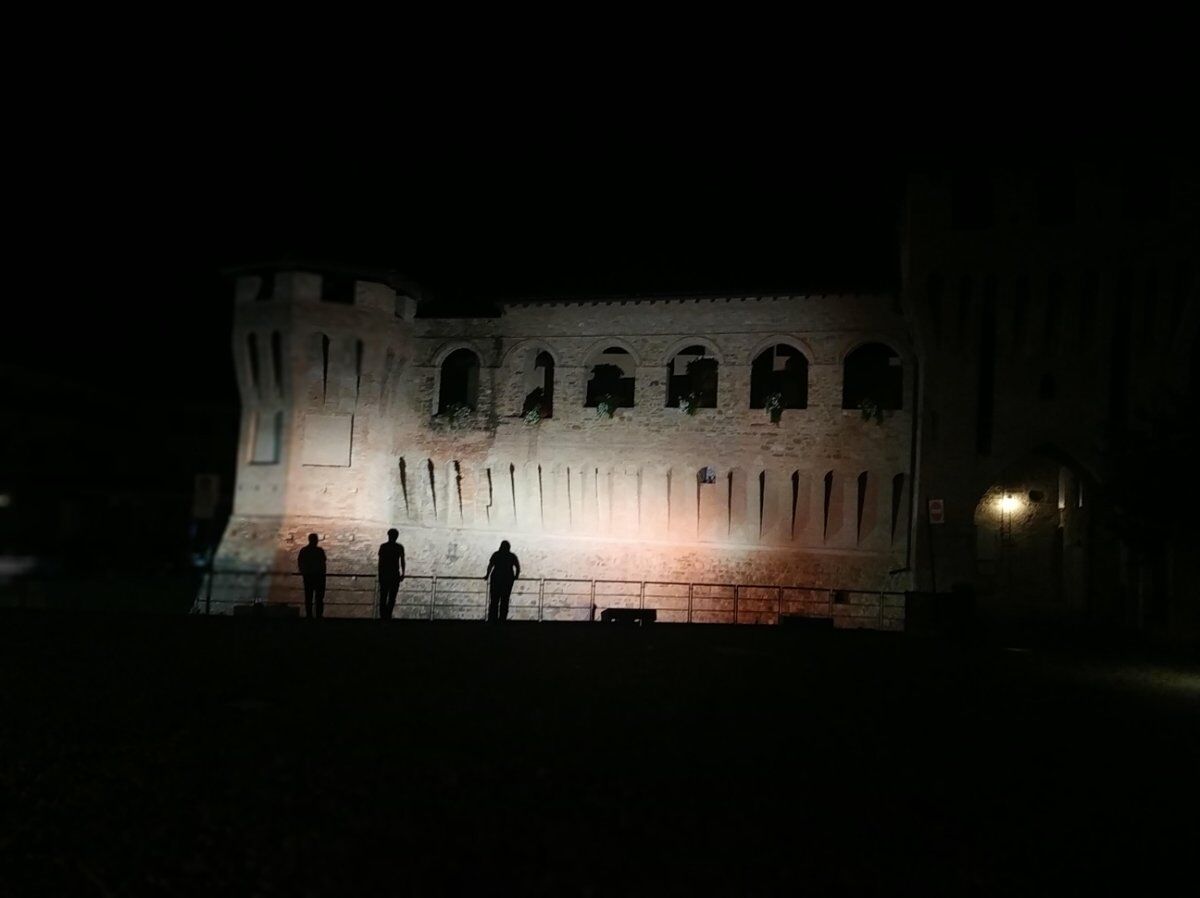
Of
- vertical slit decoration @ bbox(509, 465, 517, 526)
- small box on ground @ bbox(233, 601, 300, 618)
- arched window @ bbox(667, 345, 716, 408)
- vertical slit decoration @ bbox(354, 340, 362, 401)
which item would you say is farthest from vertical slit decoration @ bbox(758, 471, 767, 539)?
small box on ground @ bbox(233, 601, 300, 618)

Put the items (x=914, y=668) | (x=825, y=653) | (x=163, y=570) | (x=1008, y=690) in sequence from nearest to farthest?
(x=1008, y=690) < (x=914, y=668) < (x=825, y=653) < (x=163, y=570)

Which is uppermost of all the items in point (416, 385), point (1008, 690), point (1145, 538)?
point (416, 385)

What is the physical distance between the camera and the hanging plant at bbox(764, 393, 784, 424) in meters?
27.5

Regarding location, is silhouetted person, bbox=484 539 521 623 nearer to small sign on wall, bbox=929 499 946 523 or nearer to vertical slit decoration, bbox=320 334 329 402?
small sign on wall, bbox=929 499 946 523

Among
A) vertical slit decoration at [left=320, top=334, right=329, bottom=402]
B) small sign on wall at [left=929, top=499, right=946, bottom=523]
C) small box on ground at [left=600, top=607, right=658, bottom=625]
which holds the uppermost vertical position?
vertical slit decoration at [left=320, top=334, right=329, bottom=402]

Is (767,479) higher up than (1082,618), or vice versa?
(767,479)

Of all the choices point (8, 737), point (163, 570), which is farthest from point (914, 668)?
point (163, 570)

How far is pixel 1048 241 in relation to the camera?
80.8 ft

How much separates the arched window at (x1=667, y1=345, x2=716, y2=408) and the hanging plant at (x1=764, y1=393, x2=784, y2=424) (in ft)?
4.70

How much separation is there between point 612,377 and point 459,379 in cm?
428

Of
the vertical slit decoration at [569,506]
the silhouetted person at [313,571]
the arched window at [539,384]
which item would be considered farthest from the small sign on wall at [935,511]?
the silhouetted person at [313,571]

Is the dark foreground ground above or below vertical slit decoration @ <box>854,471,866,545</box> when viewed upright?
below

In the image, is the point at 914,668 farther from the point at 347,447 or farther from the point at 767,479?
the point at 347,447

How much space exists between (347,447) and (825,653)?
18200 millimetres
